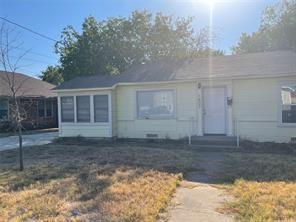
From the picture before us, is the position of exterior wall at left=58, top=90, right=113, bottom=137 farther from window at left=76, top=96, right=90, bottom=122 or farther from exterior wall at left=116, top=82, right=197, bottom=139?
exterior wall at left=116, top=82, right=197, bottom=139

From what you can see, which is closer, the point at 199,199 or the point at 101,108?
the point at 199,199

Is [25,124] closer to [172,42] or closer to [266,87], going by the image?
[172,42]

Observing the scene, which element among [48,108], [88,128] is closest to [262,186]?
[88,128]

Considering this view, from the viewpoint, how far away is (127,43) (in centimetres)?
2455

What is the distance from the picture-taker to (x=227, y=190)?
5.52 m

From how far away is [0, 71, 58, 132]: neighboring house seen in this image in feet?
63.0

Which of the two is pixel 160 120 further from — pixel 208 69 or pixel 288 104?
pixel 288 104

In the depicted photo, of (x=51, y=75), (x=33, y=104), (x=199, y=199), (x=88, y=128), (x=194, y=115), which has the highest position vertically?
(x=51, y=75)

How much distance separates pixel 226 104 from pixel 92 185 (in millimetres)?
7052

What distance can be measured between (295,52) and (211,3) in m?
6.07

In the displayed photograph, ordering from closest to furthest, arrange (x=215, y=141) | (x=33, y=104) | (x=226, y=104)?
(x=215, y=141) < (x=226, y=104) < (x=33, y=104)

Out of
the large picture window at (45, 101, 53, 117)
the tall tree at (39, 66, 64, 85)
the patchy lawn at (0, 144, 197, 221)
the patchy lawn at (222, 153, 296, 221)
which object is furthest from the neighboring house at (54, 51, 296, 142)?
the tall tree at (39, 66, 64, 85)

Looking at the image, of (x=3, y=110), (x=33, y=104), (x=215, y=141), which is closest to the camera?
(x=215, y=141)

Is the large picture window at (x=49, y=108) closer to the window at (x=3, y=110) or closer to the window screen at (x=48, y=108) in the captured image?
the window screen at (x=48, y=108)
